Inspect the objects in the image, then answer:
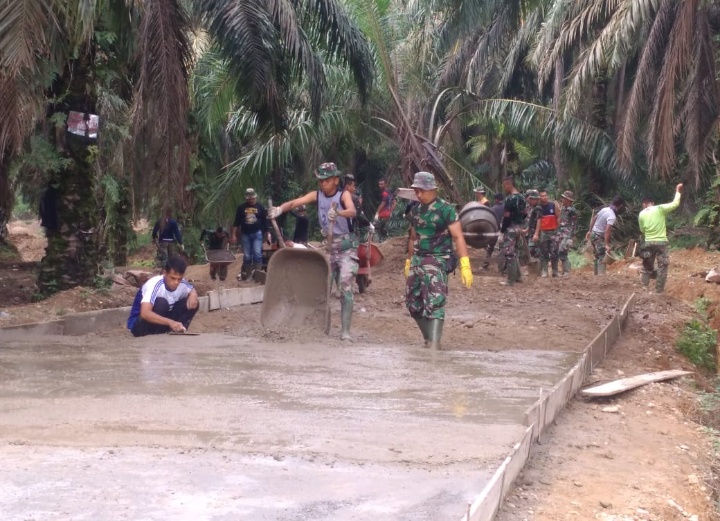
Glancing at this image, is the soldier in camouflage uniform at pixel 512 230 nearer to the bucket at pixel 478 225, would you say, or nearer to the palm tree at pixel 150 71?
the bucket at pixel 478 225

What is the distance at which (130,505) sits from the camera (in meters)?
4.05

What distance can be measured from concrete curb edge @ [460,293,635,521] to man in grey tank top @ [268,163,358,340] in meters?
2.59

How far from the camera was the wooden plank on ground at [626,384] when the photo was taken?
7.61 metres

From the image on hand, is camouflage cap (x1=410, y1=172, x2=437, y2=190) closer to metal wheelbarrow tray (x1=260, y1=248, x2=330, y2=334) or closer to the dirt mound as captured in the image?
metal wheelbarrow tray (x1=260, y1=248, x2=330, y2=334)

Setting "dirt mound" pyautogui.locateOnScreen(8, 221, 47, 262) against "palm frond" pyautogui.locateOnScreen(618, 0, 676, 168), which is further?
"dirt mound" pyautogui.locateOnScreen(8, 221, 47, 262)

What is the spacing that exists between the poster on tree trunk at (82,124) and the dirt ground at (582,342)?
6.71 ft

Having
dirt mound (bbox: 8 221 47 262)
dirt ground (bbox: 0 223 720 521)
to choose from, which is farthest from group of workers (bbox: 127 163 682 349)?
dirt mound (bbox: 8 221 47 262)

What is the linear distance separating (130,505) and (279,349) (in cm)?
490

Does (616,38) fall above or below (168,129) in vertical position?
above

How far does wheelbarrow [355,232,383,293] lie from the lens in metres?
14.3

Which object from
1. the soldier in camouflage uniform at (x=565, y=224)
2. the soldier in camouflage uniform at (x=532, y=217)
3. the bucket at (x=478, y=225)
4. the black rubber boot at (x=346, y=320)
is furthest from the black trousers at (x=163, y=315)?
the soldier in camouflage uniform at (x=565, y=224)

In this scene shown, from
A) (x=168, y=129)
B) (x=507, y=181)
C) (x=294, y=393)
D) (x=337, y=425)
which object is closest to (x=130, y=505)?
(x=337, y=425)

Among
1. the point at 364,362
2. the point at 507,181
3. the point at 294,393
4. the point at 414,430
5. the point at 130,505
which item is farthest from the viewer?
the point at 507,181

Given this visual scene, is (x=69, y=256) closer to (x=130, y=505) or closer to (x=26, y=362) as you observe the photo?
(x=26, y=362)
